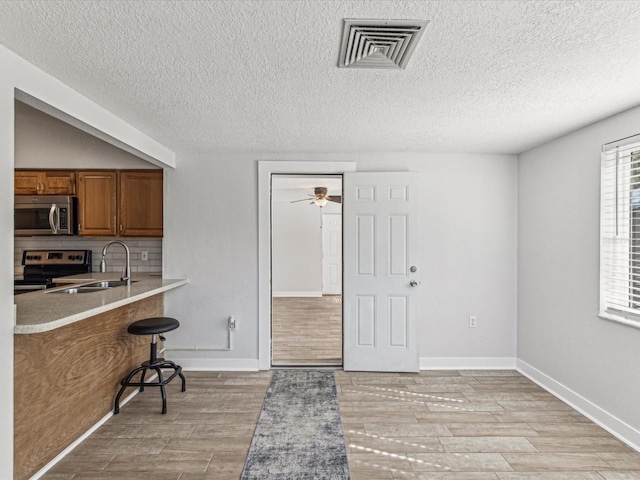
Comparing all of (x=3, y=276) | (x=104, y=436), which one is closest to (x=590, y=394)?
(x=104, y=436)

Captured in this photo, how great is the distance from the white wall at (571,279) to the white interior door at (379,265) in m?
1.14

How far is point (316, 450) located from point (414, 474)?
0.63 meters

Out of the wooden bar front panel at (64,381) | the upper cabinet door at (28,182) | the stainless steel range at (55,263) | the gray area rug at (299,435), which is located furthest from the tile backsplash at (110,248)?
the gray area rug at (299,435)

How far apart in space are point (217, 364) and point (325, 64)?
3187 millimetres

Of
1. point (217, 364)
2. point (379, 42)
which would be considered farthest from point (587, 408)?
point (217, 364)

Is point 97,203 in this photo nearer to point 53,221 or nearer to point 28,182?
point 53,221

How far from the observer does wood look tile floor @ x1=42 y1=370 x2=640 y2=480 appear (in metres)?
2.21

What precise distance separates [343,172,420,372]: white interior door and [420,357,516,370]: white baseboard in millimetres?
357

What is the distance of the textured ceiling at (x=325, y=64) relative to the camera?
4.87 feet

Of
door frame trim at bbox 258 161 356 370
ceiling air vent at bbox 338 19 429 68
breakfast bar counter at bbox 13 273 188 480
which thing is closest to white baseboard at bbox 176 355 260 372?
door frame trim at bbox 258 161 356 370

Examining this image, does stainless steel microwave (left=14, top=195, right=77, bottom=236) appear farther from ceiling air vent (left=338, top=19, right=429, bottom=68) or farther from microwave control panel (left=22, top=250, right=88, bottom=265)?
ceiling air vent (left=338, top=19, right=429, bottom=68)

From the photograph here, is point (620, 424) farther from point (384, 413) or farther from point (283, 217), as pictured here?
point (283, 217)

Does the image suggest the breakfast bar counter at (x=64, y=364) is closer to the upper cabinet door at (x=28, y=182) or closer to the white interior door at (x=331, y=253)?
the upper cabinet door at (x=28, y=182)

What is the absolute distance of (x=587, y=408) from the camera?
289 cm
